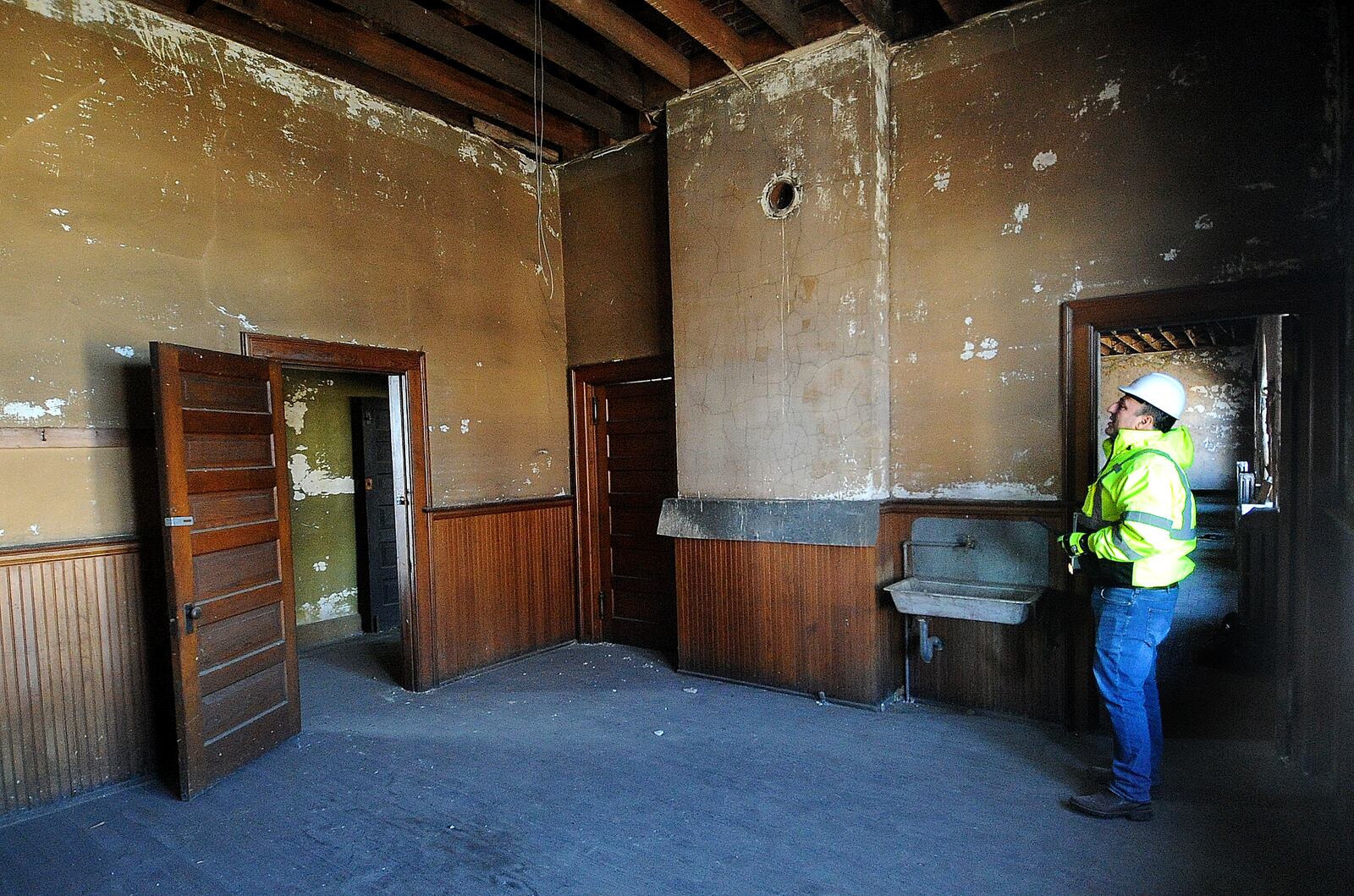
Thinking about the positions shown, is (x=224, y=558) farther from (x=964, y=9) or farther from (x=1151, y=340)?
(x=1151, y=340)

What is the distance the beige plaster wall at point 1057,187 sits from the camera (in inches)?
119

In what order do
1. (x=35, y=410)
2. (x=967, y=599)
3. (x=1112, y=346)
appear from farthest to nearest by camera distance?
(x=1112, y=346)
(x=967, y=599)
(x=35, y=410)

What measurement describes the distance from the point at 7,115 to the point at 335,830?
3.19 metres

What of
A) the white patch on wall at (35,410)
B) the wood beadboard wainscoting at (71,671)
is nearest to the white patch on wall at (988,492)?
the wood beadboard wainscoting at (71,671)

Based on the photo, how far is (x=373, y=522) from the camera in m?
5.98

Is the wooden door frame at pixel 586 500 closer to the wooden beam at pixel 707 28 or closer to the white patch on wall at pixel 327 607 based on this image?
the white patch on wall at pixel 327 607

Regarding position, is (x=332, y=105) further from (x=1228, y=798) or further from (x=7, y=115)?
(x=1228, y=798)

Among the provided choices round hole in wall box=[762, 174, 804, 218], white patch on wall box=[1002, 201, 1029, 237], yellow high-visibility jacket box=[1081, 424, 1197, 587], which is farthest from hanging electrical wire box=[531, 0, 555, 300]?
yellow high-visibility jacket box=[1081, 424, 1197, 587]

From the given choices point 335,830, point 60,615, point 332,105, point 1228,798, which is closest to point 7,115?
point 332,105

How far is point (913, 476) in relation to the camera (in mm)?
3928

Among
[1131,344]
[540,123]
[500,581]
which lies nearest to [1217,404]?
[1131,344]

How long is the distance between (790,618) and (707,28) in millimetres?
3243

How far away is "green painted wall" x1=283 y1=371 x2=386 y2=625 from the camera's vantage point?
222 inches

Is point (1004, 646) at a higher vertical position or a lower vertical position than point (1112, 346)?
lower
